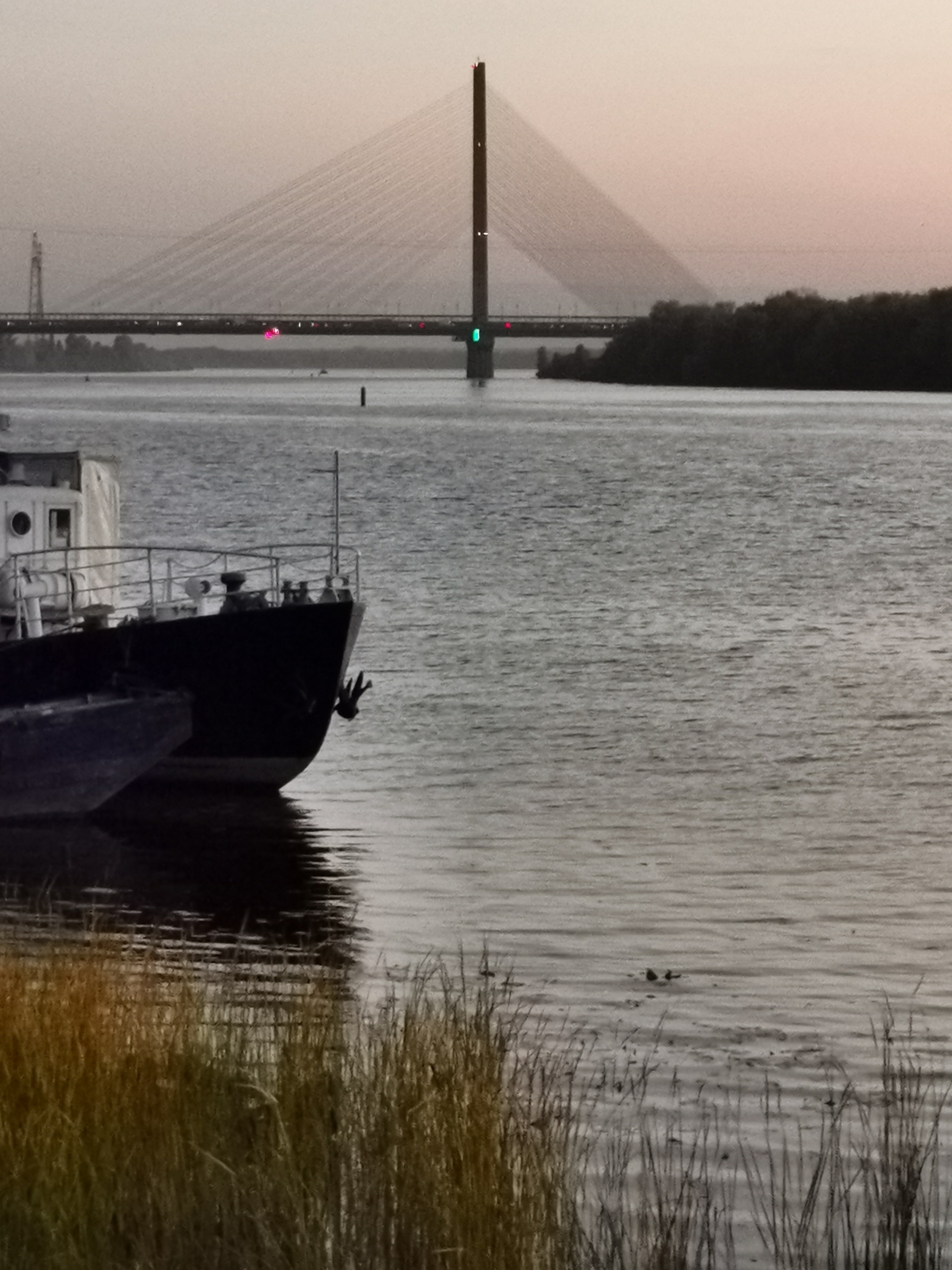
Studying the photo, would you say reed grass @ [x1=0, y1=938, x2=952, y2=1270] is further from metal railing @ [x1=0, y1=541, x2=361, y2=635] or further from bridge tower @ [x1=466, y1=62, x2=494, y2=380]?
bridge tower @ [x1=466, y1=62, x2=494, y2=380]

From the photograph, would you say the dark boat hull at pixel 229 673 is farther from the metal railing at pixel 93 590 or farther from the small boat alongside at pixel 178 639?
the metal railing at pixel 93 590

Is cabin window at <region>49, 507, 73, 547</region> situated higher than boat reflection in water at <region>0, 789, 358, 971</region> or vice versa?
cabin window at <region>49, 507, 73, 547</region>

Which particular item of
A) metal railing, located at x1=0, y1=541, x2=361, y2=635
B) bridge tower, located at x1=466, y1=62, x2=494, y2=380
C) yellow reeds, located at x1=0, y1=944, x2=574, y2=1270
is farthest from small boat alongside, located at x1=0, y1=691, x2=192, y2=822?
bridge tower, located at x1=466, y1=62, x2=494, y2=380

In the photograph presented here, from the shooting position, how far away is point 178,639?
15.8m

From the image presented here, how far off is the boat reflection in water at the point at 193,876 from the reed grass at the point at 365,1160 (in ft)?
12.2

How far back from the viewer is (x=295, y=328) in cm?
10856

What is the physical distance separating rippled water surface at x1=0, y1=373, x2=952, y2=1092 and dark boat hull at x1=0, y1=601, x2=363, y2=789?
0.50m

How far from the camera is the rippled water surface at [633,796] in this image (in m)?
10.8

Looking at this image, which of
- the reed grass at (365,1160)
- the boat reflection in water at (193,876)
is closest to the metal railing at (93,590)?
the boat reflection in water at (193,876)

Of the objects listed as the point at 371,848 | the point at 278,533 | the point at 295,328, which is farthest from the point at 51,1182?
the point at 295,328

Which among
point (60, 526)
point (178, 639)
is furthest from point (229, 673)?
point (60, 526)

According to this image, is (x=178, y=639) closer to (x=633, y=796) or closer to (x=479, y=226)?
(x=633, y=796)

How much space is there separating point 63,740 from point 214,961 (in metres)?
4.93

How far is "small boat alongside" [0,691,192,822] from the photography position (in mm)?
15023
